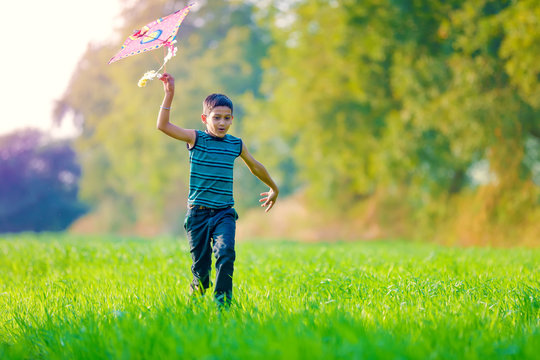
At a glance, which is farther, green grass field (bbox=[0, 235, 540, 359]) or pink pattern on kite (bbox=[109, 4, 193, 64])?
pink pattern on kite (bbox=[109, 4, 193, 64])

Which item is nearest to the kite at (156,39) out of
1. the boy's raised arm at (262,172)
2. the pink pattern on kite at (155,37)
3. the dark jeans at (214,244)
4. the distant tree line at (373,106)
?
the pink pattern on kite at (155,37)

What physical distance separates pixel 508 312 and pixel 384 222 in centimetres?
1995

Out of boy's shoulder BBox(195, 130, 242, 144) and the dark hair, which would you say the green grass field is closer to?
boy's shoulder BBox(195, 130, 242, 144)

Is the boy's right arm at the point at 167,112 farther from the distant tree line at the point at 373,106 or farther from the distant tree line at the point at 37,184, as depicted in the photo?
the distant tree line at the point at 37,184

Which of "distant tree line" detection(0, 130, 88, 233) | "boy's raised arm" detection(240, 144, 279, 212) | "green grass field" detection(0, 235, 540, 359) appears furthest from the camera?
"distant tree line" detection(0, 130, 88, 233)

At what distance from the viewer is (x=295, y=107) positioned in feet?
76.9

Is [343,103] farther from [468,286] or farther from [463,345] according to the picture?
[463,345]

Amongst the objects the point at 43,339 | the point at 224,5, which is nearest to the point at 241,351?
the point at 43,339

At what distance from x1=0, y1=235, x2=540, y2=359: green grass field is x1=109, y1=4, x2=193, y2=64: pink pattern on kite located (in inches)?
93.6

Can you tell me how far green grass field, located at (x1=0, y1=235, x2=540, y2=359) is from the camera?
3.32 meters

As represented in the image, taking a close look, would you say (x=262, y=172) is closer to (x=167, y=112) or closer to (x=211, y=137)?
(x=211, y=137)

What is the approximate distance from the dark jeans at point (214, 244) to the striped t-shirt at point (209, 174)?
0.34 feet

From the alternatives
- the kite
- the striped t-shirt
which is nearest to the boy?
the striped t-shirt

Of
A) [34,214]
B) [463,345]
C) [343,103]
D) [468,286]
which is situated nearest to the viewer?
[463,345]
